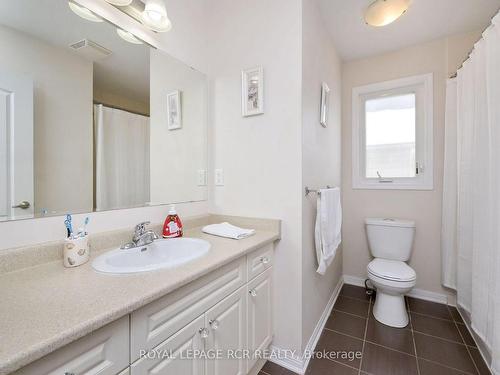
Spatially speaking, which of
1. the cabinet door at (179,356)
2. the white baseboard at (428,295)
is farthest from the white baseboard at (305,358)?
the white baseboard at (428,295)

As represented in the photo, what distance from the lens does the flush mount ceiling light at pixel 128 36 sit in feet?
3.85

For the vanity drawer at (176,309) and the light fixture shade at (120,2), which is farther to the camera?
the light fixture shade at (120,2)

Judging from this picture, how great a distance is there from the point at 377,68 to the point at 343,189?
131cm

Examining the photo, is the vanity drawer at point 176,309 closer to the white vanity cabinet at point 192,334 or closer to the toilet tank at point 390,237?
the white vanity cabinet at point 192,334

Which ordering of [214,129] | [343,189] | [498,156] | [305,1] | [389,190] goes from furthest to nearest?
[343,189] → [389,190] → [214,129] → [305,1] → [498,156]

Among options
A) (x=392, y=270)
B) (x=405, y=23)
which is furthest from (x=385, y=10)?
(x=392, y=270)

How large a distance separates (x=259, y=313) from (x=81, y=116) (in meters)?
1.35

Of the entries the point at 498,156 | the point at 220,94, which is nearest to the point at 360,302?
the point at 498,156

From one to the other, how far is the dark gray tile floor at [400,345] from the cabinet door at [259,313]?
248 mm

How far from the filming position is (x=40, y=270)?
826mm

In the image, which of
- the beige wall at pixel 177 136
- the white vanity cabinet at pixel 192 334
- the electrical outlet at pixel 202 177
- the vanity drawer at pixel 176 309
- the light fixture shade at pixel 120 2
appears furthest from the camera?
the electrical outlet at pixel 202 177

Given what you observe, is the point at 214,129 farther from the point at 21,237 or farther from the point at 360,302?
the point at 360,302

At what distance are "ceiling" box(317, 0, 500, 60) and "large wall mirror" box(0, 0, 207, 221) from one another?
4.42 ft

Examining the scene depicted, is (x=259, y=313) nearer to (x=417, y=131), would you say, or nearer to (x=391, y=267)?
(x=391, y=267)
